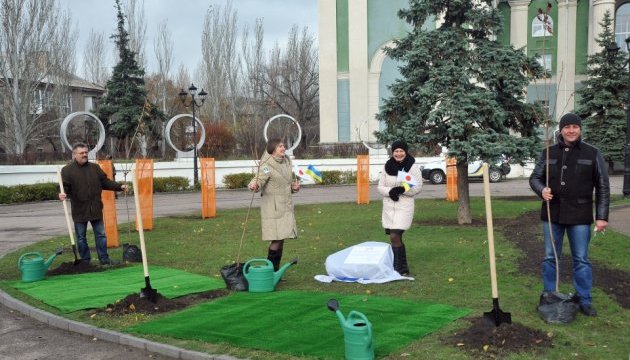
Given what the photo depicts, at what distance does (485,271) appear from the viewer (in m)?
8.27

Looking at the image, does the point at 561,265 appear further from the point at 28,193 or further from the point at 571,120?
the point at 28,193

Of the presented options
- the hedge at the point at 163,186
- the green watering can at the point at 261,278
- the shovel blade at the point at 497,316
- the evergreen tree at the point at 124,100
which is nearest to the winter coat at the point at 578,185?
the shovel blade at the point at 497,316

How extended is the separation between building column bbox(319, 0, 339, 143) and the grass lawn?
26169 millimetres

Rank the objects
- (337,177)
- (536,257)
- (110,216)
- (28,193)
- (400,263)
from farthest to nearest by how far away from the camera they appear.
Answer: (337,177), (28,193), (110,216), (536,257), (400,263)

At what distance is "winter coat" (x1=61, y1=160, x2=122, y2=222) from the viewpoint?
358 inches

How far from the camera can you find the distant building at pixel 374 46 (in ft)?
138

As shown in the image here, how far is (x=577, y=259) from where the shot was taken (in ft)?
19.2

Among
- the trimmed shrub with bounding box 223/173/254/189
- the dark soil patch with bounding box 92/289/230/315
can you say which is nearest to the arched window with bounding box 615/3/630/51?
the trimmed shrub with bounding box 223/173/254/189

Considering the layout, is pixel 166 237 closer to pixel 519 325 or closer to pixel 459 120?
pixel 459 120

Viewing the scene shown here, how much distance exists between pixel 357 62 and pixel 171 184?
18949 mm

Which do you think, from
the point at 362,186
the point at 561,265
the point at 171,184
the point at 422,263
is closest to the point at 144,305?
the point at 422,263

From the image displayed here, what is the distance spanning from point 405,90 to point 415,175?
19.6ft

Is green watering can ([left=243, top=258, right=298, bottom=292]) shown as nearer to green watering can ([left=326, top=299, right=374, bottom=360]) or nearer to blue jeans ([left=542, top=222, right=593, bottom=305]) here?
green watering can ([left=326, top=299, right=374, bottom=360])

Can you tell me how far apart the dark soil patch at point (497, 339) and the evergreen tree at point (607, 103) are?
3389 centimetres
